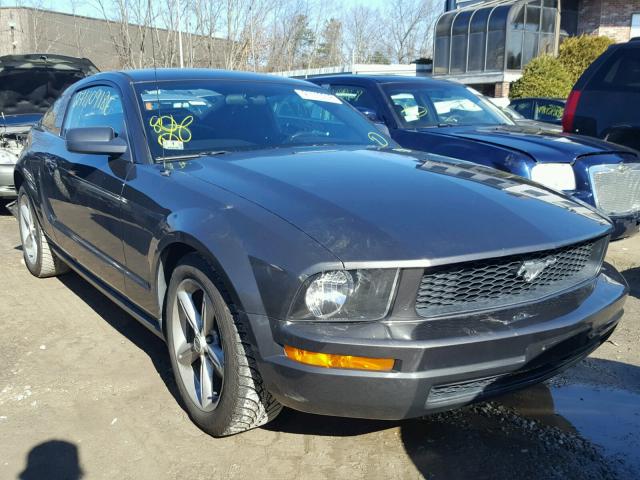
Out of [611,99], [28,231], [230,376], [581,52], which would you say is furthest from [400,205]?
[581,52]

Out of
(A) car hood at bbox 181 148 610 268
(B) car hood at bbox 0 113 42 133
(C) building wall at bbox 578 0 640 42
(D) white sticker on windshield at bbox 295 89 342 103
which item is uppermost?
(C) building wall at bbox 578 0 640 42

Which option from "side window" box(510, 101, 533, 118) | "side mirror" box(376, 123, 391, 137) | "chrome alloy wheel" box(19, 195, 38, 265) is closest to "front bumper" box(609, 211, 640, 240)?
"side mirror" box(376, 123, 391, 137)

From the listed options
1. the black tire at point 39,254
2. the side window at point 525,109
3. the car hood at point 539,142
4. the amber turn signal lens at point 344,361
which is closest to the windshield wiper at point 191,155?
the amber turn signal lens at point 344,361

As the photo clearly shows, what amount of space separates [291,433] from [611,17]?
88.7 feet

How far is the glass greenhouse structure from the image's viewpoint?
25312mm

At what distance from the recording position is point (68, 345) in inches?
157

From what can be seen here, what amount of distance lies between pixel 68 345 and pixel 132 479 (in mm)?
1622

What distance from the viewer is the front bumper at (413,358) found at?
2.26m

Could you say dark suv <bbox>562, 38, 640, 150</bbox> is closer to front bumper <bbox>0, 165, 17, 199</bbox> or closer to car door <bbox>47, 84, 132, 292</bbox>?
car door <bbox>47, 84, 132, 292</bbox>

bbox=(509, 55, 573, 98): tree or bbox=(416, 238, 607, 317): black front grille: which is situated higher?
bbox=(509, 55, 573, 98): tree

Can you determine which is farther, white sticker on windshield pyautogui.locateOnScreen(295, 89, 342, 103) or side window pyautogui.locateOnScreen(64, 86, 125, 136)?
white sticker on windshield pyautogui.locateOnScreen(295, 89, 342, 103)

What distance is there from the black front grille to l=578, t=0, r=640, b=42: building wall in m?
25.6

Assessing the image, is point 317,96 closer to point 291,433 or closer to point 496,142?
point 496,142

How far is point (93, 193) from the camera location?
3701 millimetres
